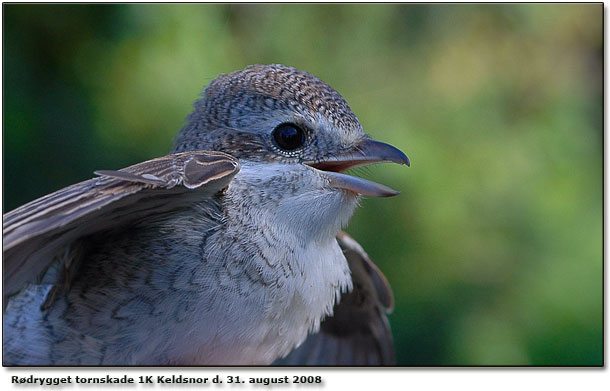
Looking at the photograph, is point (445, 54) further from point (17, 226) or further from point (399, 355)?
point (17, 226)

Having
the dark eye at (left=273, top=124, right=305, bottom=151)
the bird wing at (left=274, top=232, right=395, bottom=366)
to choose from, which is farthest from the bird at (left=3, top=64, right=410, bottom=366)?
the bird wing at (left=274, top=232, right=395, bottom=366)

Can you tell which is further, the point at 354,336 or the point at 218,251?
the point at 354,336

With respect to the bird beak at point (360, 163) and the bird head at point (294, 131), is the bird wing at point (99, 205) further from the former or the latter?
the bird beak at point (360, 163)

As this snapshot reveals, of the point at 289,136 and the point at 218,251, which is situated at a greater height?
the point at 289,136

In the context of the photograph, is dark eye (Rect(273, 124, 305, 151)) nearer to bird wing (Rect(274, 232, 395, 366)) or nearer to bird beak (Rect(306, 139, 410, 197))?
bird beak (Rect(306, 139, 410, 197))

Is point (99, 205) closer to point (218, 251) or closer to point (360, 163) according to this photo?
point (218, 251)

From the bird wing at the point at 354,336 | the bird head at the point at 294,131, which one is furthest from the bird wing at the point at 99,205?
the bird wing at the point at 354,336

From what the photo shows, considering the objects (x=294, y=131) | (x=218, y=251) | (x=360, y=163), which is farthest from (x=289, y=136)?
(x=218, y=251)

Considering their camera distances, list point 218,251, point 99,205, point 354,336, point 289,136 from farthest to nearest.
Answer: point 354,336
point 289,136
point 218,251
point 99,205
